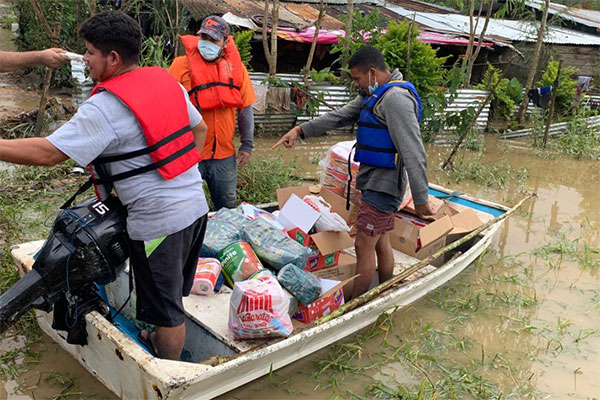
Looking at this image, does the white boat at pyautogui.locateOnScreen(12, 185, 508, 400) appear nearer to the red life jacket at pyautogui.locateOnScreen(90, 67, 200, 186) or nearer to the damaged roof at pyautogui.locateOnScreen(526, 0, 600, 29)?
the red life jacket at pyautogui.locateOnScreen(90, 67, 200, 186)

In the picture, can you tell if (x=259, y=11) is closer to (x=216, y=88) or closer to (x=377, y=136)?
(x=216, y=88)

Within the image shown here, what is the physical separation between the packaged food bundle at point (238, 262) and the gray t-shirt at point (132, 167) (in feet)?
3.22

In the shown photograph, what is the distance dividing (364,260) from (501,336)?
4.08 ft

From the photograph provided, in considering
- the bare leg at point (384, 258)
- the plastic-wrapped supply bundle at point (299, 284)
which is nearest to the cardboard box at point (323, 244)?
the bare leg at point (384, 258)

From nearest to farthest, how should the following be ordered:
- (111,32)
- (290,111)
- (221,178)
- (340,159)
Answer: (111,32)
(221,178)
(340,159)
(290,111)

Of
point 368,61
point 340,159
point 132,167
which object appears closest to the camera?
point 132,167

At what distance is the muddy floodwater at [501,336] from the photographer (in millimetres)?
3250

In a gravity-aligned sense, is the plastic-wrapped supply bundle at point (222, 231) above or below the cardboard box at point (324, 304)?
above

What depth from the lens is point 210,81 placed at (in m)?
3.85

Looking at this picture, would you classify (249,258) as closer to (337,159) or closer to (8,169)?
(337,159)

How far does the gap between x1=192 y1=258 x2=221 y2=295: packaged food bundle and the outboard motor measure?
89 cm

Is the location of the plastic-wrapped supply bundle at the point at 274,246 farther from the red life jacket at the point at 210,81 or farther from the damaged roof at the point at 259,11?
the damaged roof at the point at 259,11

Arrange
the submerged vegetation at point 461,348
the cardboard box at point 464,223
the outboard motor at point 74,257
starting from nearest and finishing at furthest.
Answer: the outboard motor at point 74,257 → the submerged vegetation at point 461,348 → the cardboard box at point 464,223

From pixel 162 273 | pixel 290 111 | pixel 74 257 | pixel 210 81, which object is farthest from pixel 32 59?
pixel 290 111
